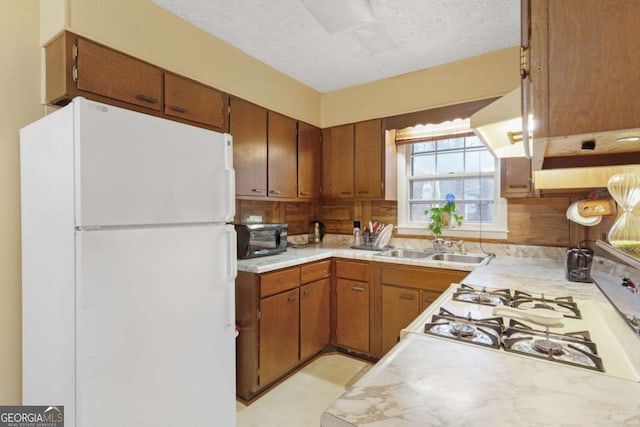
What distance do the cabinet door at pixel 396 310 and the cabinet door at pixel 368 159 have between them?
0.90 meters

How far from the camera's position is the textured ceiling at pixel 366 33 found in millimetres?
1836

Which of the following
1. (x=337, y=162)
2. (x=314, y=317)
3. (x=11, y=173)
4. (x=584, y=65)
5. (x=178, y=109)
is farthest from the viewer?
(x=337, y=162)

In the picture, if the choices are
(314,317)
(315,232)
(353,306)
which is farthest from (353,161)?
(314,317)

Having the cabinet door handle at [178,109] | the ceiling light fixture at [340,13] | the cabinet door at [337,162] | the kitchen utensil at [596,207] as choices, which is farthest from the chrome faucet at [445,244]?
the cabinet door handle at [178,109]

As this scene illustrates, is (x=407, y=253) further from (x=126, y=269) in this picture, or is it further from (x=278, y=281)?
(x=126, y=269)

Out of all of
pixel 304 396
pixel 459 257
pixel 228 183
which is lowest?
pixel 304 396

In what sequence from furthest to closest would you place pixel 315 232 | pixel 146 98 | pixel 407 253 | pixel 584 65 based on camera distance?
pixel 315 232
pixel 407 253
pixel 146 98
pixel 584 65

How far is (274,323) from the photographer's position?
2.22 meters

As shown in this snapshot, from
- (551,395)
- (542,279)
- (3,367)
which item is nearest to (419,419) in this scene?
(551,395)

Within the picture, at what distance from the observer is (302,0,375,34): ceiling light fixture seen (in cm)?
172

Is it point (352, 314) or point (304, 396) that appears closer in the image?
point (304, 396)

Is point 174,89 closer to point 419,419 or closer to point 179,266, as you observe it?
point 179,266

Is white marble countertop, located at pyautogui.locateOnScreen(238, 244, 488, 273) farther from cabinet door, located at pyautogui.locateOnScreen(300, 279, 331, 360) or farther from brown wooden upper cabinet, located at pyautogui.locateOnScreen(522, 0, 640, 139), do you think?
brown wooden upper cabinet, located at pyautogui.locateOnScreen(522, 0, 640, 139)

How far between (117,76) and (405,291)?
91.9 inches
